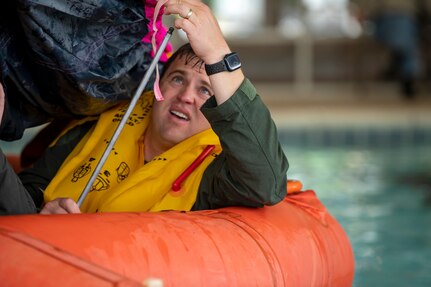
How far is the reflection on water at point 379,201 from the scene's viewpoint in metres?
4.21

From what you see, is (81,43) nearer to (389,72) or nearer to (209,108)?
(209,108)

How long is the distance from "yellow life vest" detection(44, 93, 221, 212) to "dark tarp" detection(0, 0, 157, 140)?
0.13 meters

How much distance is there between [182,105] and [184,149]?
0.42 feet

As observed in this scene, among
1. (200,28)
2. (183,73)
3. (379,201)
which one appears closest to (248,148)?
(200,28)

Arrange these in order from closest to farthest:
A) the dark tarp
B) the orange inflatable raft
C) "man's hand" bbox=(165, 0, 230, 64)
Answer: the orange inflatable raft, "man's hand" bbox=(165, 0, 230, 64), the dark tarp

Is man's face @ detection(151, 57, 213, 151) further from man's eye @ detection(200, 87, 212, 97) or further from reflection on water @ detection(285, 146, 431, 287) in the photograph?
reflection on water @ detection(285, 146, 431, 287)

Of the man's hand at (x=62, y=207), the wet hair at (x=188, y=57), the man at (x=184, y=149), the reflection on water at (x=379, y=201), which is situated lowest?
the reflection on water at (x=379, y=201)

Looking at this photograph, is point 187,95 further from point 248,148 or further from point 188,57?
point 248,148

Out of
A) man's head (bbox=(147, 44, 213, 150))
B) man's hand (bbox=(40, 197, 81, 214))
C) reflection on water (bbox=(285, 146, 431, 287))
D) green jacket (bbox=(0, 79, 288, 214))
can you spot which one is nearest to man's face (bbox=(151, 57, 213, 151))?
man's head (bbox=(147, 44, 213, 150))

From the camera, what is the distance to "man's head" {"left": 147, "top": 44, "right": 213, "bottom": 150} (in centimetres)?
270

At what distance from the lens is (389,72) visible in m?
10.9

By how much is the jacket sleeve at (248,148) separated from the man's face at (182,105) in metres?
0.33

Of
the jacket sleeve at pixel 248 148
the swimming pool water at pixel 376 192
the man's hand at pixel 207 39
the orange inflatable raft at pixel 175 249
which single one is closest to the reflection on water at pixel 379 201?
the swimming pool water at pixel 376 192

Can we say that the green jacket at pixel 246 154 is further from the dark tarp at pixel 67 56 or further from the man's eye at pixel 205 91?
the dark tarp at pixel 67 56
